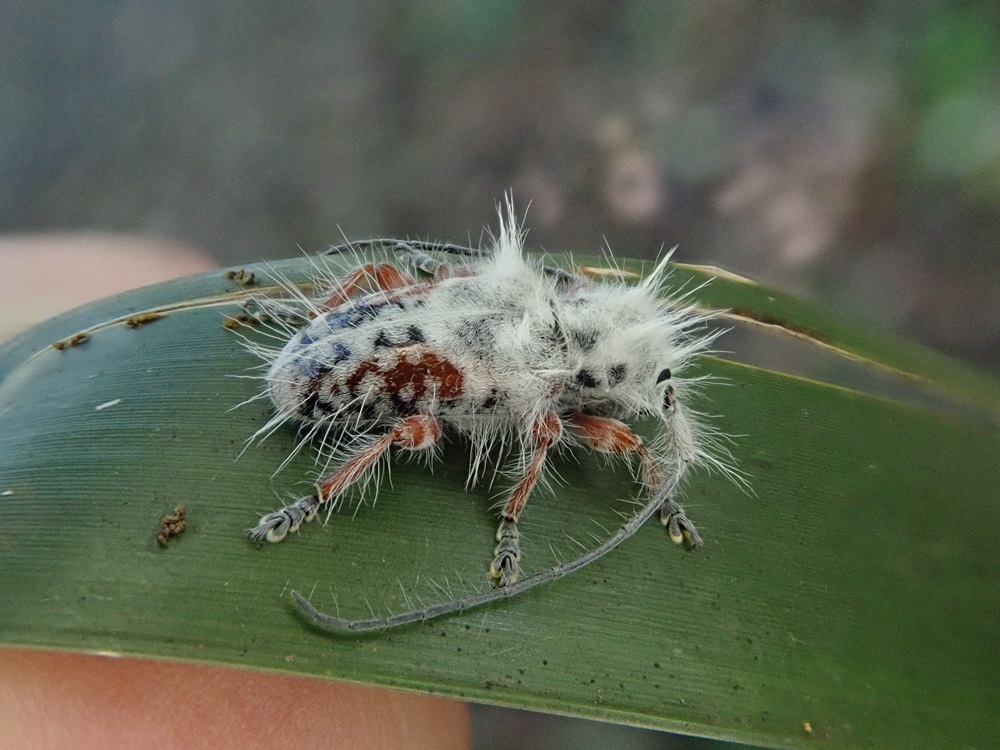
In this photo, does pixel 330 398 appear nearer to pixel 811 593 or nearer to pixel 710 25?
pixel 811 593

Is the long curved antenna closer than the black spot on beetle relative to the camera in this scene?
Yes

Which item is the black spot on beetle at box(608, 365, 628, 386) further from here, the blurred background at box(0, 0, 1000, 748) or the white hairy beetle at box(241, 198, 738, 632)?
the blurred background at box(0, 0, 1000, 748)

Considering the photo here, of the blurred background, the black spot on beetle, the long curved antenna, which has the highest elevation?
the blurred background

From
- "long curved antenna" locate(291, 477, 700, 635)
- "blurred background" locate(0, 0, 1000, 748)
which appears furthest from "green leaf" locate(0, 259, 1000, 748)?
"blurred background" locate(0, 0, 1000, 748)

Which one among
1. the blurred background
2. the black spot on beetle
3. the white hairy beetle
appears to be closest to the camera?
the white hairy beetle

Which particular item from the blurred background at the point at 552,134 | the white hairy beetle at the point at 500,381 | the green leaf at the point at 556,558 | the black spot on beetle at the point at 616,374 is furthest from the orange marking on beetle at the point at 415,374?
the blurred background at the point at 552,134

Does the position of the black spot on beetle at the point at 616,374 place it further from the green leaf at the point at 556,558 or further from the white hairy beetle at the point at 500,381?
the green leaf at the point at 556,558
